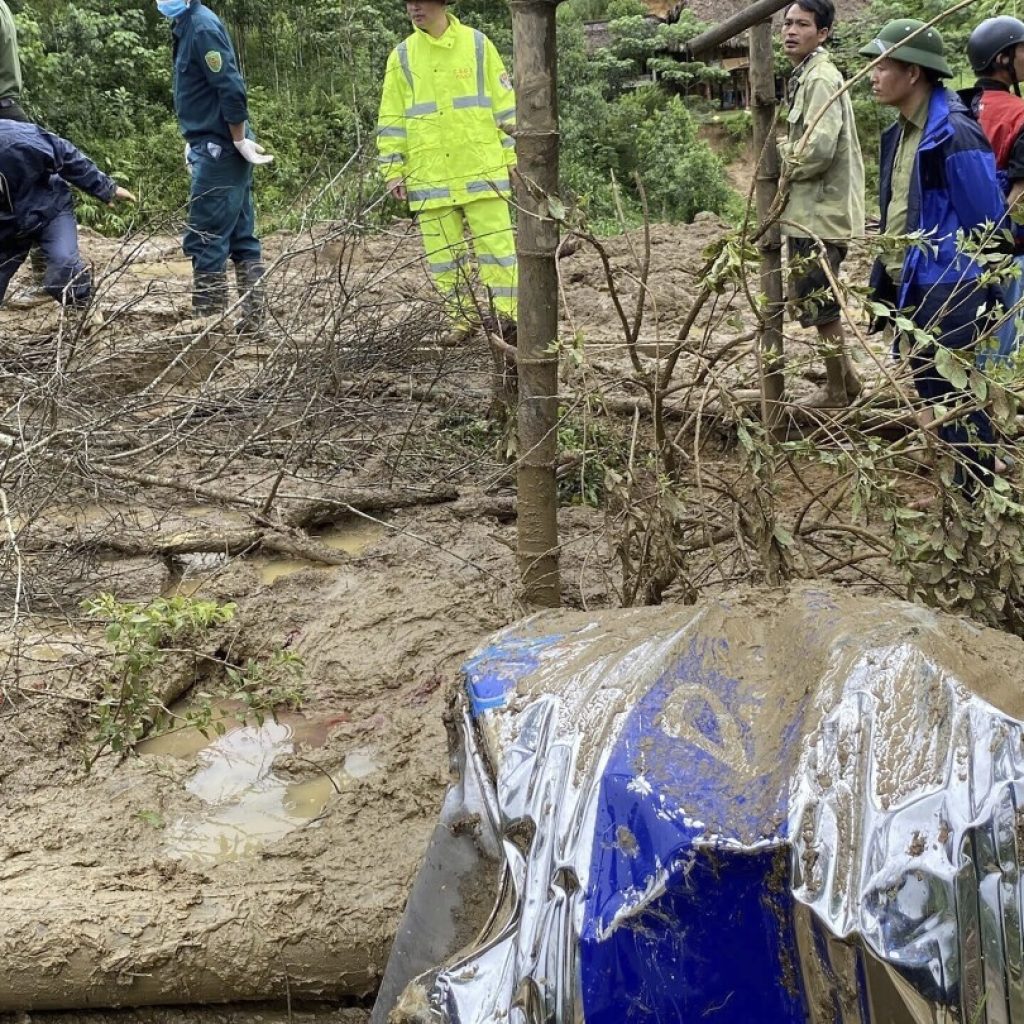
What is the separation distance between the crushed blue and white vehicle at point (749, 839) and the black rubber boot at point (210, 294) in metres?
4.46

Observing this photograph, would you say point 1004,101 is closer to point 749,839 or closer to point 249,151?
point 749,839

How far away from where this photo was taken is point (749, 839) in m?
1.42

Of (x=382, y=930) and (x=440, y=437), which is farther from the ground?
(x=440, y=437)

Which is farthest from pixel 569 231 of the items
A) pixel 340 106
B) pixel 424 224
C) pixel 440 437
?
pixel 340 106

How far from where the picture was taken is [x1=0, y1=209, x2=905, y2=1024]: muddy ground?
2.20 meters

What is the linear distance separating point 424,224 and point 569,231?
3.01 meters

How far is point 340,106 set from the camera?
13.6 meters

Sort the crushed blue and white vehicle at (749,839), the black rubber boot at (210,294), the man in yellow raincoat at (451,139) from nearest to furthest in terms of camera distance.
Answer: the crushed blue and white vehicle at (749,839) → the man in yellow raincoat at (451,139) → the black rubber boot at (210,294)

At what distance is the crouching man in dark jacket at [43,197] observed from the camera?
5.17m

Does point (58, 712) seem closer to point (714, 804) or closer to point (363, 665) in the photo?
point (363, 665)

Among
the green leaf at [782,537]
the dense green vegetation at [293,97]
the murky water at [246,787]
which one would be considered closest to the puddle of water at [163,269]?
the dense green vegetation at [293,97]

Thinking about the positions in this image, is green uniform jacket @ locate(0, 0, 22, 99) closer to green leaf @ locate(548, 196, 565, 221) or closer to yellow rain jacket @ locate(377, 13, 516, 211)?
yellow rain jacket @ locate(377, 13, 516, 211)

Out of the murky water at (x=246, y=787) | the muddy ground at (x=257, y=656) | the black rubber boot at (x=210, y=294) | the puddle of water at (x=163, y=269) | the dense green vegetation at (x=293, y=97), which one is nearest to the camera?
the muddy ground at (x=257, y=656)

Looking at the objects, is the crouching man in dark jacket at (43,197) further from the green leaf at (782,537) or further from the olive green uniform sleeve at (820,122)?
the green leaf at (782,537)
